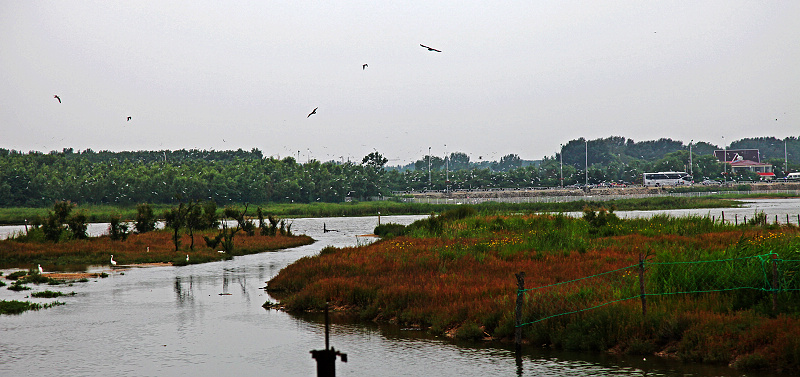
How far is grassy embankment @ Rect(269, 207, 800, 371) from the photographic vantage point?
1708cm

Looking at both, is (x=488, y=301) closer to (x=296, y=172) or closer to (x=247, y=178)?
(x=247, y=178)

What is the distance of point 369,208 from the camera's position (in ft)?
478

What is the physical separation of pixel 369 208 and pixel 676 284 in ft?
413

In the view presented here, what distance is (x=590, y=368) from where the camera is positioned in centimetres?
1700

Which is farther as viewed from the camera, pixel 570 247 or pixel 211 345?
pixel 570 247

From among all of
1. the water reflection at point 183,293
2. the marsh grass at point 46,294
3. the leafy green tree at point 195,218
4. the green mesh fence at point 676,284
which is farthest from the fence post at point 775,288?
the leafy green tree at point 195,218

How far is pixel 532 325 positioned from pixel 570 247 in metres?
13.4

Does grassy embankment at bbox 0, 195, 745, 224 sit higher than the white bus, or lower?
lower

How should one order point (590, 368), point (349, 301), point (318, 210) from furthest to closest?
1. point (318, 210)
2. point (349, 301)
3. point (590, 368)

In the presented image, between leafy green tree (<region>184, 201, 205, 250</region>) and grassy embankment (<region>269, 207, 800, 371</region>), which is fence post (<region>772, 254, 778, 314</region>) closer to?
grassy embankment (<region>269, 207, 800, 371</region>)

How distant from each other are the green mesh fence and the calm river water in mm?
1666

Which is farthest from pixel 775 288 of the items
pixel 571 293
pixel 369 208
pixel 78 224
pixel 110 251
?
pixel 369 208

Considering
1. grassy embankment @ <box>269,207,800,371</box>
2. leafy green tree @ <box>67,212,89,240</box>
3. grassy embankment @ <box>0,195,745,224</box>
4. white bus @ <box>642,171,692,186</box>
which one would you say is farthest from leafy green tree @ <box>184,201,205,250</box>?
white bus @ <box>642,171,692,186</box>

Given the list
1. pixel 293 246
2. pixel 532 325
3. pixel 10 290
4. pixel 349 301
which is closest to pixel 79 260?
pixel 10 290
